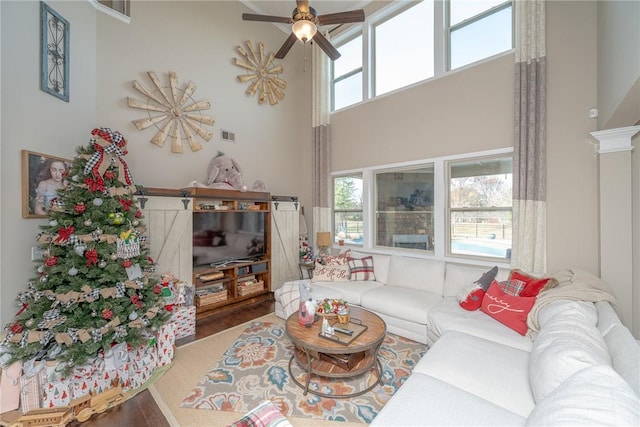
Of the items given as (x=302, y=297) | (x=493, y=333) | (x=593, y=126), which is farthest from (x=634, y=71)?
(x=302, y=297)

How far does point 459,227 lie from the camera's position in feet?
11.6

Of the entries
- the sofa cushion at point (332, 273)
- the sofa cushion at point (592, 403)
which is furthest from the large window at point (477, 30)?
the sofa cushion at point (592, 403)

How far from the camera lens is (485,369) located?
164 centimetres

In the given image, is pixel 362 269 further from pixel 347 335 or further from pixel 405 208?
pixel 347 335

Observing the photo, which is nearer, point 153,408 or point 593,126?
point 153,408

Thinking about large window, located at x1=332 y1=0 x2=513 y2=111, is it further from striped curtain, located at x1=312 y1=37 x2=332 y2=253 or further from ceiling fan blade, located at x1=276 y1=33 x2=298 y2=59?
ceiling fan blade, located at x1=276 y1=33 x2=298 y2=59

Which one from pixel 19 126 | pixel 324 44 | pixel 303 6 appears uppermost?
pixel 303 6

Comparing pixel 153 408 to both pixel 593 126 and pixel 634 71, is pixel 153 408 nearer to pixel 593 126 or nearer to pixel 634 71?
pixel 634 71

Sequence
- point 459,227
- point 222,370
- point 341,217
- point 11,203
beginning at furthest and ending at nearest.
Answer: point 341,217 < point 459,227 < point 222,370 < point 11,203

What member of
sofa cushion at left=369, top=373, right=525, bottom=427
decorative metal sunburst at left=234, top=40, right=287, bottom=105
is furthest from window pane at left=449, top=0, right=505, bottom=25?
sofa cushion at left=369, top=373, right=525, bottom=427

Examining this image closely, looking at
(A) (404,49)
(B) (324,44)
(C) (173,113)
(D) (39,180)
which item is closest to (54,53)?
(D) (39,180)

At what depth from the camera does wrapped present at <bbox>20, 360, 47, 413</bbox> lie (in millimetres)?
1717

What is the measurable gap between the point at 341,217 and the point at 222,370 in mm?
3194

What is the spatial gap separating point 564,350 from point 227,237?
12.0 ft
